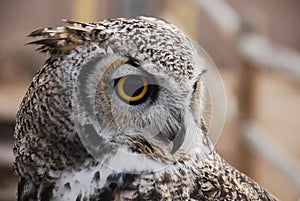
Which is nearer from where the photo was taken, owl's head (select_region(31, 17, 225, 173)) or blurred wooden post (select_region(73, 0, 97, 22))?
owl's head (select_region(31, 17, 225, 173))

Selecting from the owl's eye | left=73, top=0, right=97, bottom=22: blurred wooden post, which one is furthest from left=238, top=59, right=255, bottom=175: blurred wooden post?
the owl's eye

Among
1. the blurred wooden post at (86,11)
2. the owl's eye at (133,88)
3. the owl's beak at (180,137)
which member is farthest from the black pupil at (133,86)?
the blurred wooden post at (86,11)

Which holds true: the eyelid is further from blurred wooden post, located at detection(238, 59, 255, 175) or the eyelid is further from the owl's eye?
blurred wooden post, located at detection(238, 59, 255, 175)

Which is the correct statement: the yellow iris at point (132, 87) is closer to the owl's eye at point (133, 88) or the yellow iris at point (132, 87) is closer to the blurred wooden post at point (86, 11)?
the owl's eye at point (133, 88)

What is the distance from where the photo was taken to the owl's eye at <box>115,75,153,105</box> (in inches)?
39.1

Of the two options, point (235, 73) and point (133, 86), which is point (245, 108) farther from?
point (133, 86)

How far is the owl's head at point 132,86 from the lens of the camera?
1014 mm

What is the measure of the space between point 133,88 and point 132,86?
14 mm

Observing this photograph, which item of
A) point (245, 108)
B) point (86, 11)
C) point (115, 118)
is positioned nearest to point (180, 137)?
point (115, 118)

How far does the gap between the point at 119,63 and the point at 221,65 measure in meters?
5.23

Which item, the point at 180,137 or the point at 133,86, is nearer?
the point at 133,86

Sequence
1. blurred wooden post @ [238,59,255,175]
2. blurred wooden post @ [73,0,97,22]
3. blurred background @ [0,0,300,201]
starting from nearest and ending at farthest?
blurred background @ [0,0,300,201]
blurred wooden post @ [238,59,255,175]
blurred wooden post @ [73,0,97,22]

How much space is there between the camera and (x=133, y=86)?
1.01 metres

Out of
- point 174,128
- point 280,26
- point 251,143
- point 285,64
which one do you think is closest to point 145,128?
point 174,128
